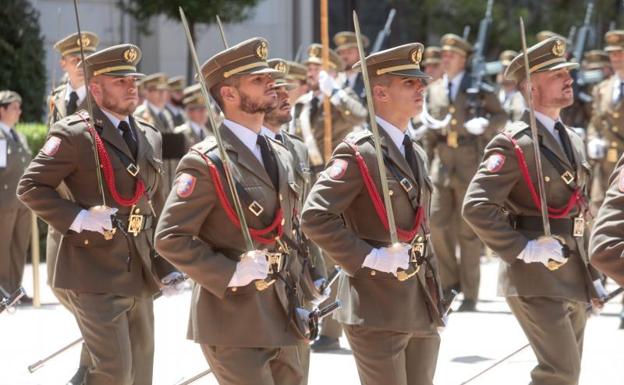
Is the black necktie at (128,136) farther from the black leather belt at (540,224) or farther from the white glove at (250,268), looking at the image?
the black leather belt at (540,224)

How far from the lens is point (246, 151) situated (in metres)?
6.23

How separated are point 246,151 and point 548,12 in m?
20.4

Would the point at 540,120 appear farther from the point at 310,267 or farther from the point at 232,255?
the point at 232,255

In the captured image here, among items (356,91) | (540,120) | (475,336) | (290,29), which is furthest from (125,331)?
(290,29)

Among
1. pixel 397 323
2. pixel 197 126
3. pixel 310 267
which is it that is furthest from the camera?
pixel 197 126

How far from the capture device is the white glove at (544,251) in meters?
7.02

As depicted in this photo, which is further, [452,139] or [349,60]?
[349,60]

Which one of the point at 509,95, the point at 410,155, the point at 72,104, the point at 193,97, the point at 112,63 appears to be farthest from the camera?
the point at 509,95

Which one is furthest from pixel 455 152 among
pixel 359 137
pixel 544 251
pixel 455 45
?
pixel 359 137

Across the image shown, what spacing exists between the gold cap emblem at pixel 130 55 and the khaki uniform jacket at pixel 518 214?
1.90 m

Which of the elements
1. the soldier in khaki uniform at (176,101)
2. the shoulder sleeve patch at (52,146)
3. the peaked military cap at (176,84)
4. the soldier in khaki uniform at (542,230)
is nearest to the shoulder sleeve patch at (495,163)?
the soldier in khaki uniform at (542,230)

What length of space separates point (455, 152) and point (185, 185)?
6723mm

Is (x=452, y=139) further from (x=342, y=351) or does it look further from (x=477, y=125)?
(x=342, y=351)

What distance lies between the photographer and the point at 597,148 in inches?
487
